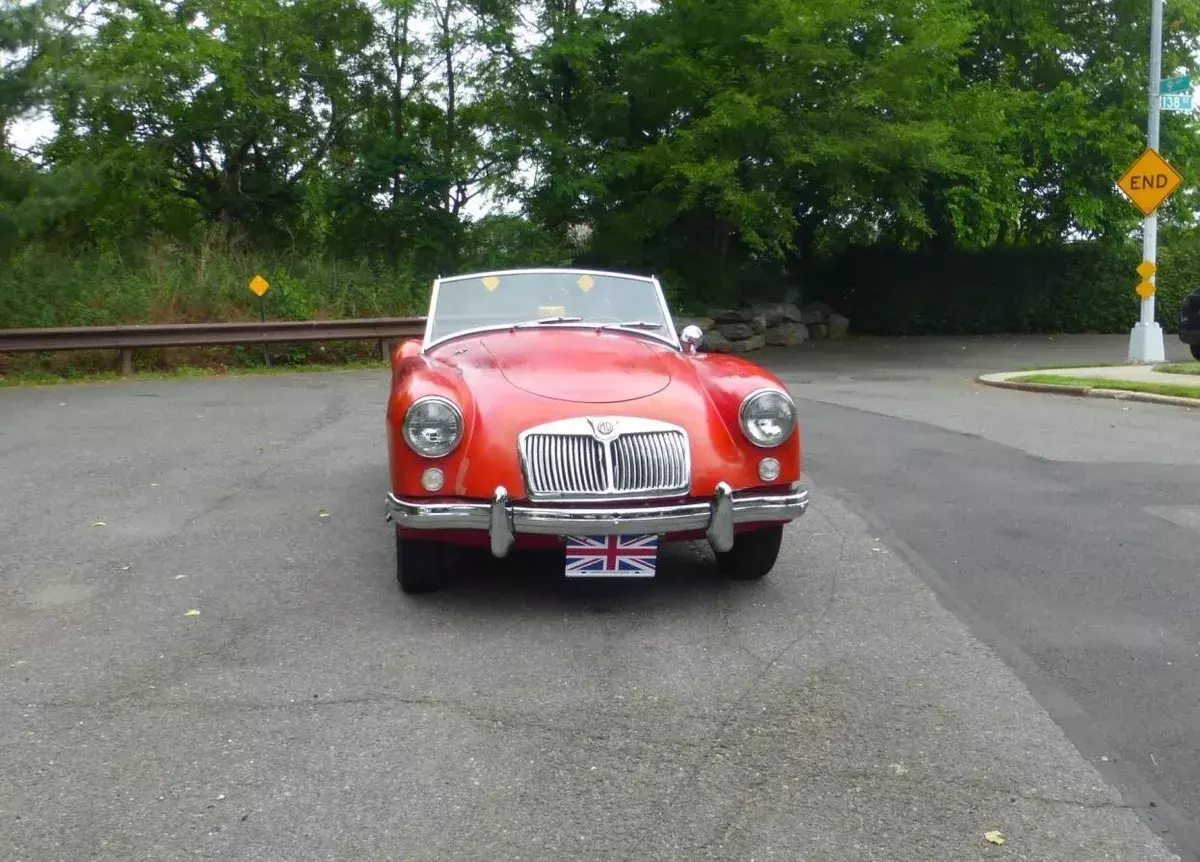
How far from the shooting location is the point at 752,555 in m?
5.42

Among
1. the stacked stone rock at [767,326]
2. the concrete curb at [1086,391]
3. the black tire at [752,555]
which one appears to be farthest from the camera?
the stacked stone rock at [767,326]

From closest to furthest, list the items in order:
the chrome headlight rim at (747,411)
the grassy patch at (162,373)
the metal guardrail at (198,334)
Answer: the chrome headlight rim at (747,411), the grassy patch at (162,373), the metal guardrail at (198,334)

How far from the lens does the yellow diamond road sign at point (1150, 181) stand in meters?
17.9

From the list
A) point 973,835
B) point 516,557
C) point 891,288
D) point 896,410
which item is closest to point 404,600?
point 516,557

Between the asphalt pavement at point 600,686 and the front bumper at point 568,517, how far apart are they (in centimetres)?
41

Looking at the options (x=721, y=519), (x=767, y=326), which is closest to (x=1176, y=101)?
(x=767, y=326)

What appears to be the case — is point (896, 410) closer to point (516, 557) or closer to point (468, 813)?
point (516, 557)

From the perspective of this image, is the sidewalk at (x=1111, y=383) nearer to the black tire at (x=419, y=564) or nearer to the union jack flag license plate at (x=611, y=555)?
the union jack flag license plate at (x=611, y=555)

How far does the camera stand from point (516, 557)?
600 centimetres

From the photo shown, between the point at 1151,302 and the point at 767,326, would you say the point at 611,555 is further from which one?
the point at 767,326

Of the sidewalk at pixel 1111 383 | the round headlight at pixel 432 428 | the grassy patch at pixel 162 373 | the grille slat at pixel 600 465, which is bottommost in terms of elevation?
the grassy patch at pixel 162 373

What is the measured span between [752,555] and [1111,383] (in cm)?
1076

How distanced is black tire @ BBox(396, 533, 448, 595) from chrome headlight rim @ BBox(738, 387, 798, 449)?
1.46 m

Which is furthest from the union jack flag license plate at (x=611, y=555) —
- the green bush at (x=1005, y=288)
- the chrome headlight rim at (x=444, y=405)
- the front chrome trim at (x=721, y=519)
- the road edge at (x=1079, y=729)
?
the green bush at (x=1005, y=288)
